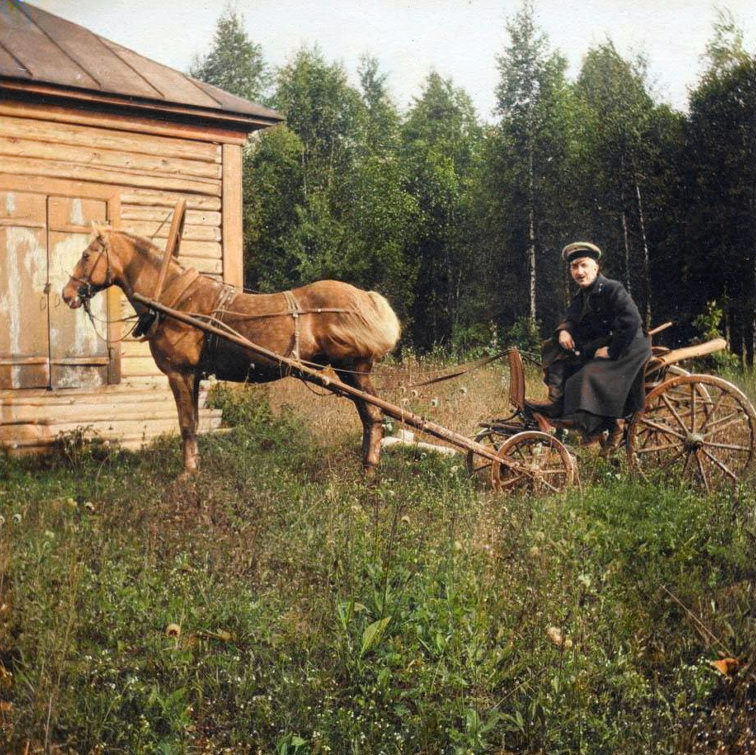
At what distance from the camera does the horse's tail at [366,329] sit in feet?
22.5

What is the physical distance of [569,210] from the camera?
15.9 metres

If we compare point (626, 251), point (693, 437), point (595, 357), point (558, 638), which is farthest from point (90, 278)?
point (626, 251)

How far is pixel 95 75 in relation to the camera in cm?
876

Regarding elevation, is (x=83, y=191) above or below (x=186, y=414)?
above

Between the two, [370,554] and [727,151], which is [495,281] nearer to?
[727,151]

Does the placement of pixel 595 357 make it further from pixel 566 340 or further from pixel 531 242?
pixel 531 242

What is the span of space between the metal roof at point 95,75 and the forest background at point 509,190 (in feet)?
1.74

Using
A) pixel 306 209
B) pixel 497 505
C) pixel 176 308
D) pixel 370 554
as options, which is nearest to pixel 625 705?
pixel 370 554

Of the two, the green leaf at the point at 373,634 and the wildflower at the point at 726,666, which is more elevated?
the green leaf at the point at 373,634

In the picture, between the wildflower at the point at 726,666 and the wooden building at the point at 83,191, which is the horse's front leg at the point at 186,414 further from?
the wildflower at the point at 726,666

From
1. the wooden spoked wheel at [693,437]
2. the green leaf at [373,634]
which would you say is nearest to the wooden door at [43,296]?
the wooden spoked wheel at [693,437]

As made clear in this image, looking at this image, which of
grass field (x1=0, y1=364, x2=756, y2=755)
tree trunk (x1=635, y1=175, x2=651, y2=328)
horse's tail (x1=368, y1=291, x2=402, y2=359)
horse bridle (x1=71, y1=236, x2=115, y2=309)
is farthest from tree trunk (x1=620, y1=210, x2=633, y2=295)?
horse bridle (x1=71, y1=236, x2=115, y2=309)

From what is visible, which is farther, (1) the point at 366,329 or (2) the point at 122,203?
(2) the point at 122,203

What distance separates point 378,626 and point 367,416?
3.43 metres
